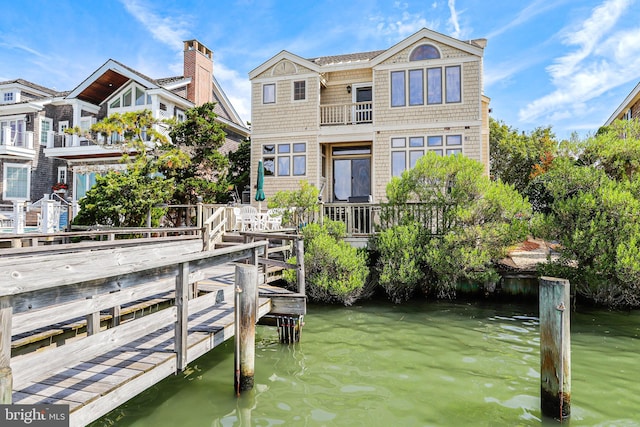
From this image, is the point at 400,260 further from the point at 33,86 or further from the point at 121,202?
the point at 33,86

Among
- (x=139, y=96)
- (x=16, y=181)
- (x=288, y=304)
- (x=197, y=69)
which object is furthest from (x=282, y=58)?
(x=16, y=181)

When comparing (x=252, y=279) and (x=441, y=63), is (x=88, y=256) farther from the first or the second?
(x=441, y=63)

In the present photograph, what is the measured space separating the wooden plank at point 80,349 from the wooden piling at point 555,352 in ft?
14.4

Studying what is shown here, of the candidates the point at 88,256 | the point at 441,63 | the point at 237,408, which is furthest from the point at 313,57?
the point at 237,408

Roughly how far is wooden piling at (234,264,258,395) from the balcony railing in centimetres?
1345

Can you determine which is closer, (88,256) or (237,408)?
(237,408)

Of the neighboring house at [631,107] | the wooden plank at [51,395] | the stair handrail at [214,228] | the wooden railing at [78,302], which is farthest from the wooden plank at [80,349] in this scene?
the neighboring house at [631,107]

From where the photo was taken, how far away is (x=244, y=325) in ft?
17.3

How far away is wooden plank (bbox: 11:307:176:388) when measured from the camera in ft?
9.41

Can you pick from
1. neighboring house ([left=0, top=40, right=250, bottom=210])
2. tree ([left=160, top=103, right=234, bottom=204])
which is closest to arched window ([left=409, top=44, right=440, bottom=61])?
tree ([left=160, top=103, right=234, bottom=204])

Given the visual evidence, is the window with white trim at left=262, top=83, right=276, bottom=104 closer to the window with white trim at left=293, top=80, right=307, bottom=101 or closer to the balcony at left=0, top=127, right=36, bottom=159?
the window with white trim at left=293, top=80, right=307, bottom=101

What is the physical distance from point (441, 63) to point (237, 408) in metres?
15.6

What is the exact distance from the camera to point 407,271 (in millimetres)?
10703

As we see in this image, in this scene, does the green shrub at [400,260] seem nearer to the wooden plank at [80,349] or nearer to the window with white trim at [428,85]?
the wooden plank at [80,349]
